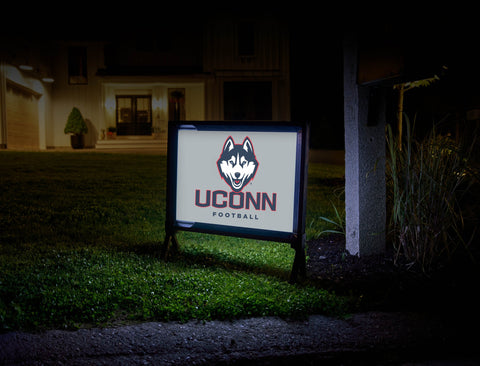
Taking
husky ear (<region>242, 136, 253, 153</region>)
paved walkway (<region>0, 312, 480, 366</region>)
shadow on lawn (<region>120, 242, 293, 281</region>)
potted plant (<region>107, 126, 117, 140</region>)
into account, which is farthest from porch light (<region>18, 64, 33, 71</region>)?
paved walkway (<region>0, 312, 480, 366</region>)

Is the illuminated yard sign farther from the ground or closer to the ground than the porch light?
closer to the ground

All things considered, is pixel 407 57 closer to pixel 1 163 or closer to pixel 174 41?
pixel 1 163

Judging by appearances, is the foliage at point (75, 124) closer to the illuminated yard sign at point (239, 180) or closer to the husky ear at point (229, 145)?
the illuminated yard sign at point (239, 180)

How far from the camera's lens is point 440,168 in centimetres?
391

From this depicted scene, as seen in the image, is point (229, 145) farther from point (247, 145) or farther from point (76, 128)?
point (76, 128)

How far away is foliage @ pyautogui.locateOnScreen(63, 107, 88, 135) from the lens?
21.3 metres

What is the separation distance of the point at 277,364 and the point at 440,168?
8.13ft

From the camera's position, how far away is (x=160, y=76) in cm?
2262

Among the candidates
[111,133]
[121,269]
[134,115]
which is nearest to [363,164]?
[121,269]

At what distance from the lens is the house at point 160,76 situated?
22953 mm

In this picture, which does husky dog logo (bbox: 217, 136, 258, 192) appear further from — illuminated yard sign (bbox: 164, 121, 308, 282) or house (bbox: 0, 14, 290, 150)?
house (bbox: 0, 14, 290, 150)

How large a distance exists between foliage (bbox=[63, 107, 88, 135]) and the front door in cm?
267

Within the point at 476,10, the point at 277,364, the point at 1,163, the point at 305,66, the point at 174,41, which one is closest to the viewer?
the point at 277,364

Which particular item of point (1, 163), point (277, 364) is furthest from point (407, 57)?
point (1, 163)
